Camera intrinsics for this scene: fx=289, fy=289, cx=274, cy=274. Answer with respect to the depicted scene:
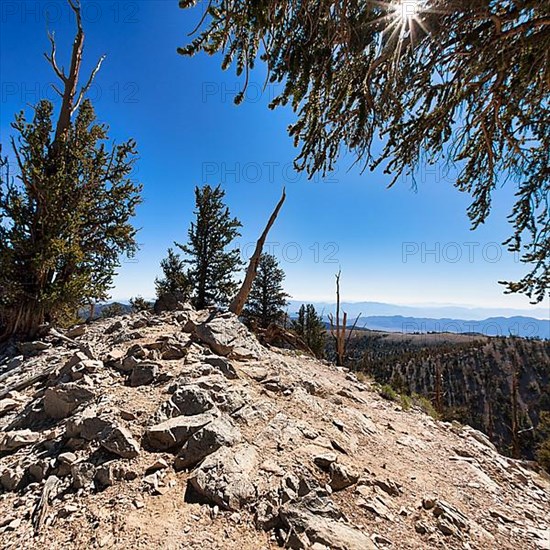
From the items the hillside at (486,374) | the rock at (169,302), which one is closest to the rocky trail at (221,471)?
the rock at (169,302)

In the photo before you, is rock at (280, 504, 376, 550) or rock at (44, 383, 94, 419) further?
rock at (44, 383, 94, 419)

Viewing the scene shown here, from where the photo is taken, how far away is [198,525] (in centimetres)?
241

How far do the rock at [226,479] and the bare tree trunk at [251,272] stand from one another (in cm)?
756

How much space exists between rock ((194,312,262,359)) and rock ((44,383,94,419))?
2501mm

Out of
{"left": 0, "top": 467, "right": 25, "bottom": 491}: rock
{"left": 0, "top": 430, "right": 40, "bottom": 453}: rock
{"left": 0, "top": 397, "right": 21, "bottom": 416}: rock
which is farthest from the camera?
{"left": 0, "top": 397, "right": 21, "bottom": 416}: rock

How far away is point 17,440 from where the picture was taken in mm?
3428

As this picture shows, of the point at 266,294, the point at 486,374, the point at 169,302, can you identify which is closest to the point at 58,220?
the point at 169,302

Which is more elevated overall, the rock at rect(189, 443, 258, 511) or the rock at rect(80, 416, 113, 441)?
the rock at rect(80, 416, 113, 441)

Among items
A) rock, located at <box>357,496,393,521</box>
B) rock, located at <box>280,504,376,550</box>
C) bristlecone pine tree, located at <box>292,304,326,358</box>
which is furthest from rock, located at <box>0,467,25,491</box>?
bristlecone pine tree, located at <box>292,304,326,358</box>

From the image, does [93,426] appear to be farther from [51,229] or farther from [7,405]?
[51,229]

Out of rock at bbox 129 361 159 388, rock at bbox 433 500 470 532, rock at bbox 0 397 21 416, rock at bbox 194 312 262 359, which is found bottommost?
rock at bbox 433 500 470 532

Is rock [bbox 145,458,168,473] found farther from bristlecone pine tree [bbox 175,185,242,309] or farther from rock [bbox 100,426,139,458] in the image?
bristlecone pine tree [bbox 175,185,242,309]

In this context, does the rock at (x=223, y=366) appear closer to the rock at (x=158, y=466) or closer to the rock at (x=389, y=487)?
the rock at (x=158, y=466)

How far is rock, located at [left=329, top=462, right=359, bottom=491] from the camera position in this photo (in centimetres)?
301
